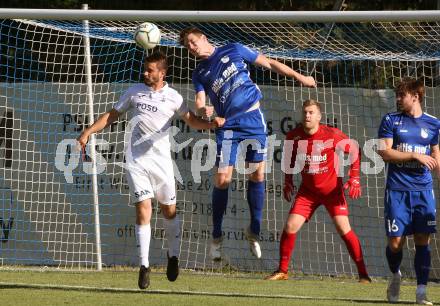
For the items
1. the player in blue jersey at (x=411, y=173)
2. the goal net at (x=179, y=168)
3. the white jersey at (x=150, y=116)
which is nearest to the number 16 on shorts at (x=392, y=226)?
the player in blue jersey at (x=411, y=173)

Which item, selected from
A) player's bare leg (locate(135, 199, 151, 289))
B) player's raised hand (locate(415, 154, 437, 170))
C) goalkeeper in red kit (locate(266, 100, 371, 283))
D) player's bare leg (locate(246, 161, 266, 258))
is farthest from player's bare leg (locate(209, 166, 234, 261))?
player's raised hand (locate(415, 154, 437, 170))

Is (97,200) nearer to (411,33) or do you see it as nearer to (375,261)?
(375,261)

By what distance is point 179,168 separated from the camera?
1391 centimetres

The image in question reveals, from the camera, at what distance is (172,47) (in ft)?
45.9

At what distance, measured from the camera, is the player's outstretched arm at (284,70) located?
10023 mm

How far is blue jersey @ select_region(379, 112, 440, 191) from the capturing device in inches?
381

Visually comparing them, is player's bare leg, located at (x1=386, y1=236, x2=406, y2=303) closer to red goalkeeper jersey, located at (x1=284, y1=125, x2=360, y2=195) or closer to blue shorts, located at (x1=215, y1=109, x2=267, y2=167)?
blue shorts, located at (x1=215, y1=109, x2=267, y2=167)

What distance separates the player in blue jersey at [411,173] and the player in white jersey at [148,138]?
167cm

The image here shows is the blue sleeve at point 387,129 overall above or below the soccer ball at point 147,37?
below

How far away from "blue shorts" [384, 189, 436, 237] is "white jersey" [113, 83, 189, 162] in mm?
2157

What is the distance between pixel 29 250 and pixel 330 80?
438 cm

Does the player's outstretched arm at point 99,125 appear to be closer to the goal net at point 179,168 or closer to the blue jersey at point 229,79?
the blue jersey at point 229,79

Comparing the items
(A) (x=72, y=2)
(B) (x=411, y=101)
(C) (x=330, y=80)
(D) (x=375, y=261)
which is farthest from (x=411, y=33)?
(A) (x=72, y=2)

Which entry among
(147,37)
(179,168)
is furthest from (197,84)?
(179,168)
